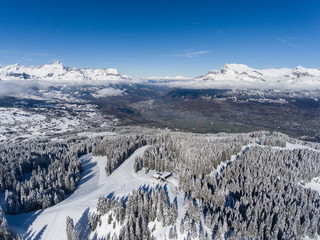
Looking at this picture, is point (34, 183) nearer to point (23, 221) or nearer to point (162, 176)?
point (23, 221)

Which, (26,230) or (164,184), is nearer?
(26,230)

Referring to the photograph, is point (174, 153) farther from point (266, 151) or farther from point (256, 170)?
point (266, 151)

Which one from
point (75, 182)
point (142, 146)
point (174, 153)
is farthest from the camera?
point (142, 146)

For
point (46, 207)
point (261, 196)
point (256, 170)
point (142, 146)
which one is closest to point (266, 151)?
point (256, 170)

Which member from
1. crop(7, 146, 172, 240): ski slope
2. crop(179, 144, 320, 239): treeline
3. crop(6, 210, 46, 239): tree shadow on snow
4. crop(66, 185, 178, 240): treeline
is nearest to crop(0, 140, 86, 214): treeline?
crop(6, 210, 46, 239): tree shadow on snow

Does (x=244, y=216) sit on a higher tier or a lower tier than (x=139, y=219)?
lower

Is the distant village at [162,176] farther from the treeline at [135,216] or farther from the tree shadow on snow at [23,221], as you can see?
the tree shadow on snow at [23,221]


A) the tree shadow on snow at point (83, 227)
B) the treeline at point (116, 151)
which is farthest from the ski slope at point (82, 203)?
the treeline at point (116, 151)

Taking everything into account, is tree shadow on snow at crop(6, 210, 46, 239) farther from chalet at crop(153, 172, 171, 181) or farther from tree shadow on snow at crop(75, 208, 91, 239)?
chalet at crop(153, 172, 171, 181)
